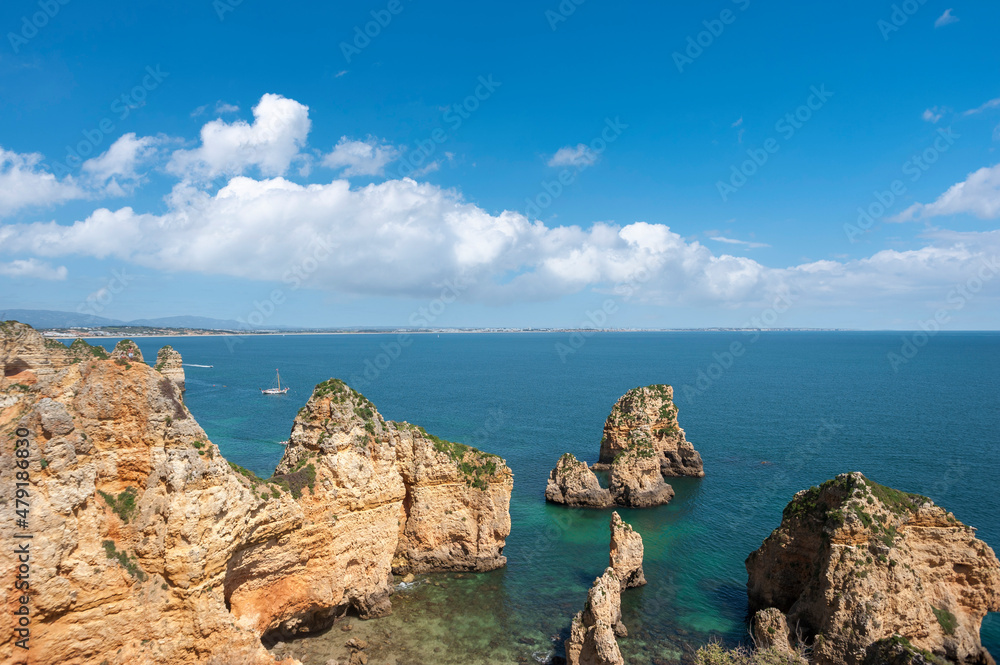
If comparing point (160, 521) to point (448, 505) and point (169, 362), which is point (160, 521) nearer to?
point (448, 505)

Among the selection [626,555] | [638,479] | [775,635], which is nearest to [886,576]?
[775,635]

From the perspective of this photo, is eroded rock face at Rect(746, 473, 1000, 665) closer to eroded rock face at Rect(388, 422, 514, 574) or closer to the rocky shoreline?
the rocky shoreline

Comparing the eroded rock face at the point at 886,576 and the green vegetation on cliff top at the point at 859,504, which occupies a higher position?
the green vegetation on cliff top at the point at 859,504

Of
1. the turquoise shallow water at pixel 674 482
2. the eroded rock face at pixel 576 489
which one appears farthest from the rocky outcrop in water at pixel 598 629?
the eroded rock face at pixel 576 489

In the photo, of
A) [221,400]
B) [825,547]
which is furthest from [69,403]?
[221,400]

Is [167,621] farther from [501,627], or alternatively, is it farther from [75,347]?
[75,347]

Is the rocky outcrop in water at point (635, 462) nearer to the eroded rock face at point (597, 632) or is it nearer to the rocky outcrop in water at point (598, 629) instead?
the rocky outcrop in water at point (598, 629)
